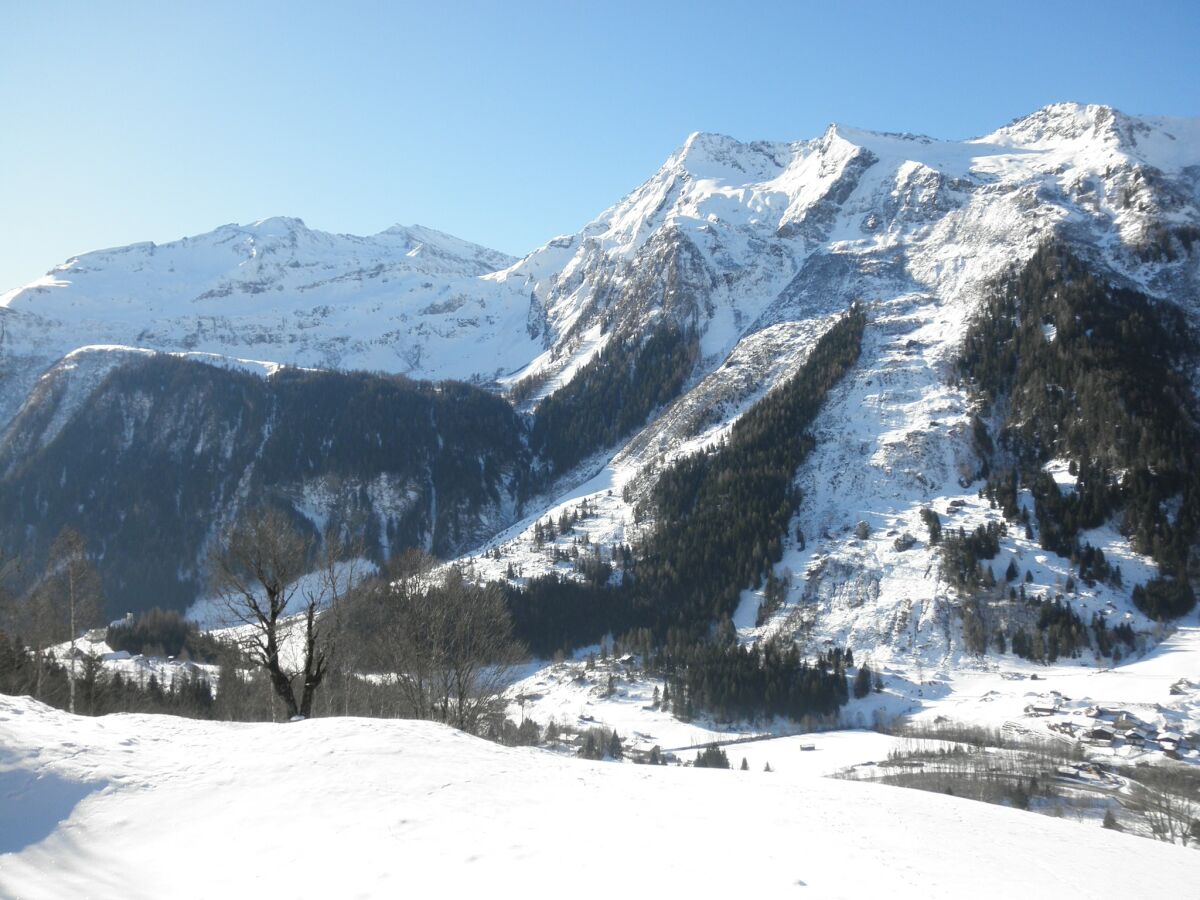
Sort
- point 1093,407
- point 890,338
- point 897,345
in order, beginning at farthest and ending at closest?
point 890,338 → point 897,345 → point 1093,407

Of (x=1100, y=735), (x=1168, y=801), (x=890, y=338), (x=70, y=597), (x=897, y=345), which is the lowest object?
(x=1100, y=735)

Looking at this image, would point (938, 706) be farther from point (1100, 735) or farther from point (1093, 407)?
point (1093, 407)

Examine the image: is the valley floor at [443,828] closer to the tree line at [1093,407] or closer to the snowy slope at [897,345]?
the snowy slope at [897,345]

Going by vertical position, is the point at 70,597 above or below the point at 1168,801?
above

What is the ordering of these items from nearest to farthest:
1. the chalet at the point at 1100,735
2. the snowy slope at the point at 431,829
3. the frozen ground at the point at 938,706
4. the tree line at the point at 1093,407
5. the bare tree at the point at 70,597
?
the snowy slope at the point at 431,829, the bare tree at the point at 70,597, the chalet at the point at 1100,735, the frozen ground at the point at 938,706, the tree line at the point at 1093,407

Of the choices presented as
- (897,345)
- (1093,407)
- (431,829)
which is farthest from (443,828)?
(897,345)

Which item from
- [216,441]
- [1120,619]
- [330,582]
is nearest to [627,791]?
[330,582]

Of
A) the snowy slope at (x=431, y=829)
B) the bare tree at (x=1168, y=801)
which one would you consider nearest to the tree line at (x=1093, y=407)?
the bare tree at (x=1168, y=801)

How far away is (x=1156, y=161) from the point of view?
166 metres

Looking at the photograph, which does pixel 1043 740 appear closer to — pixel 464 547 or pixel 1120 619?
pixel 1120 619

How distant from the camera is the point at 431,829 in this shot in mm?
14133

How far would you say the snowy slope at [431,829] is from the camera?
12242mm

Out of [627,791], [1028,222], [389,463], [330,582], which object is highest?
[1028,222]

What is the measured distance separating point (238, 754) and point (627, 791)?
965cm
